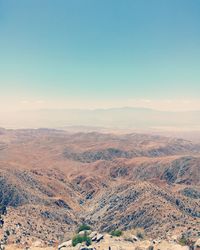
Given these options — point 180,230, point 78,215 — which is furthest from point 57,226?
point 180,230

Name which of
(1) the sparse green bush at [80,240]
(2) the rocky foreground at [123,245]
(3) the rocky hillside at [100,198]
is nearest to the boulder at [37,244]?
→ (2) the rocky foreground at [123,245]

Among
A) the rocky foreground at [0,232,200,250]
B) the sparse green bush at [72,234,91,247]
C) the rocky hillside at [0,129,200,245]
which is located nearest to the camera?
the rocky foreground at [0,232,200,250]

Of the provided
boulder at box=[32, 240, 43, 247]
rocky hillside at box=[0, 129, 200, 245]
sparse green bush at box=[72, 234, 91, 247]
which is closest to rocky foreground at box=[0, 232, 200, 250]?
sparse green bush at box=[72, 234, 91, 247]

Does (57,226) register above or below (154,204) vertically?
below

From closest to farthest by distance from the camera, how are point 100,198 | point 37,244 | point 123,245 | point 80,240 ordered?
point 123,245 < point 80,240 < point 37,244 < point 100,198

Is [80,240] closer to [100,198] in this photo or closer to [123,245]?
[123,245]

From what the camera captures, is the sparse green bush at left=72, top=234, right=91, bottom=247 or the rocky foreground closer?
the rocky foreground

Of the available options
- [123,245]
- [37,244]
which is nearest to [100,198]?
[37,244]

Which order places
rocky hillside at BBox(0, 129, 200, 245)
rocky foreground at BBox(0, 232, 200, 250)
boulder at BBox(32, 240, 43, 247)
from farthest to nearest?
rocky hillside at BBox(0, 129, 200, 245) → boulder at BBox(32, 240, 43, 247) → rocky foreground at BBox(0, 232, 200, 250)

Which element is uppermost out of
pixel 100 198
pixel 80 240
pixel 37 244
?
pixel 80 240

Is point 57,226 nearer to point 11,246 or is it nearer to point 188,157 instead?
point 11,246

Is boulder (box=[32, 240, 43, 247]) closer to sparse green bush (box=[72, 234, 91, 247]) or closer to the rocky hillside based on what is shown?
the rocky hillside
